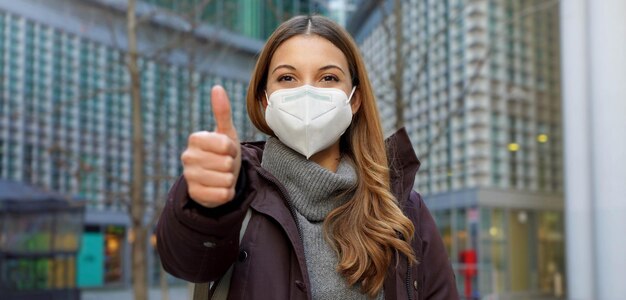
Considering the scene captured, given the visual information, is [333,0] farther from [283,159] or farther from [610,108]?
[283,159]

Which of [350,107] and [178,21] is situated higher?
[178,21]

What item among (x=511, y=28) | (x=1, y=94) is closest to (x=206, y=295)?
(x=511, y=28)

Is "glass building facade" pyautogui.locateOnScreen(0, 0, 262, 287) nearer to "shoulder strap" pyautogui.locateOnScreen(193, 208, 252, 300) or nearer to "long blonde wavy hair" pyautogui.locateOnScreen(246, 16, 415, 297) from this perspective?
"long blonde wavy hair" pyautogui.locateOnScreen(246, 16, 415, 297)

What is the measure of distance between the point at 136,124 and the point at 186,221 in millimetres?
8973

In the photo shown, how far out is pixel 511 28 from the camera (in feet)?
56.8

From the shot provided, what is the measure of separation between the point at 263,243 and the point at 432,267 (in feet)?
1.78

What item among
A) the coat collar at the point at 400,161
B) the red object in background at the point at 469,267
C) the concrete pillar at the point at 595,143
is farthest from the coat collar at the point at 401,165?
the red object in background at the point at 469,267

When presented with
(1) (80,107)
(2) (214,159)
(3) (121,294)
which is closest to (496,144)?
(3) (121,294)

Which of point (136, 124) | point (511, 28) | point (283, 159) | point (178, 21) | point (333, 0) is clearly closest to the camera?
point (283, 159)

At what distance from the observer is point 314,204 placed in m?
1.82

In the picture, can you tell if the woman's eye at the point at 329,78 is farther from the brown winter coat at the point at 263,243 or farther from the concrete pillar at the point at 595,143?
the concrete pillar at the point at 595,143

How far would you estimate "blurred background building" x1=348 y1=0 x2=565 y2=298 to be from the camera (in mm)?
16328

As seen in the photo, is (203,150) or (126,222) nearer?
(203,150)

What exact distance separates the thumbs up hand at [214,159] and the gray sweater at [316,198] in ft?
1.56
